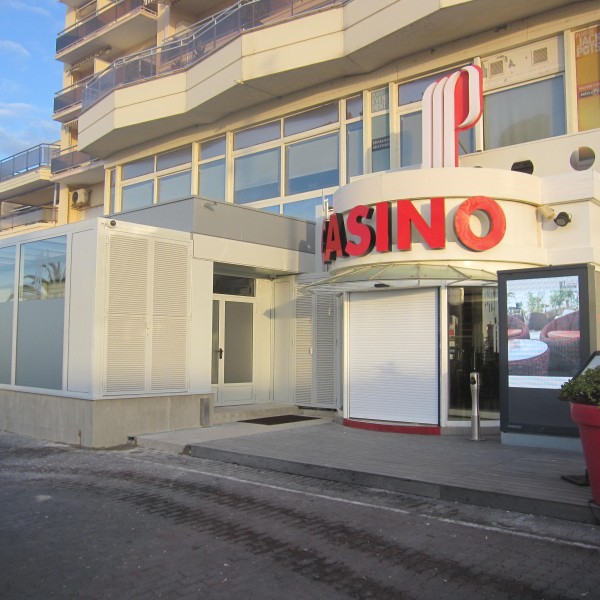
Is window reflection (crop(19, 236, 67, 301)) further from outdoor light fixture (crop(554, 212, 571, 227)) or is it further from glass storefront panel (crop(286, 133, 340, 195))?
outdoor light fixture (crop(554, 212, 571, 227))

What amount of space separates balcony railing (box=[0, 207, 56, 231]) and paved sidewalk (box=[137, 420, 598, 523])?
21418mm

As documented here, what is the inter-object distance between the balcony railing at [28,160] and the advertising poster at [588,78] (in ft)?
76.7

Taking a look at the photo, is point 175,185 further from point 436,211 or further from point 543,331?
point 543,331

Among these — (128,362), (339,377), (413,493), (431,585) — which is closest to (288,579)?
(431,585)

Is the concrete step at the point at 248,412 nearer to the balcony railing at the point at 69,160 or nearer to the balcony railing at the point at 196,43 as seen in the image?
the balcony railing at the point at 196,43

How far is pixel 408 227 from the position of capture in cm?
1148

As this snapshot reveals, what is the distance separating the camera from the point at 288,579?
470cm

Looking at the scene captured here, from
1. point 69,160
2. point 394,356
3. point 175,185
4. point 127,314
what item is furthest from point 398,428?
point 69,160

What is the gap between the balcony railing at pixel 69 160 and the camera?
1065 inches

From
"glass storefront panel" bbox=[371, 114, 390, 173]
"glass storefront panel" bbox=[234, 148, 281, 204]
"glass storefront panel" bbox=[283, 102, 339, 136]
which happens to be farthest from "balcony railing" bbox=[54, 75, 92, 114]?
"glass storefront panel" bbox=[371, 114, 390, 173]

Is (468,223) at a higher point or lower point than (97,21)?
lower

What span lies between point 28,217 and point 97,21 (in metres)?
9.82

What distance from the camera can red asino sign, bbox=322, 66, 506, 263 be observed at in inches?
438

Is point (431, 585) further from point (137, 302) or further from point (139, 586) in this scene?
point (137, 302)
